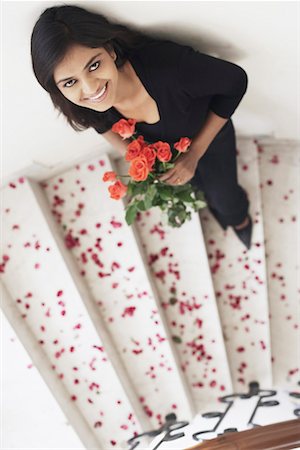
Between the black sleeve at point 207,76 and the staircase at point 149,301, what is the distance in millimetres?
1060

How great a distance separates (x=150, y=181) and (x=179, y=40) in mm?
590

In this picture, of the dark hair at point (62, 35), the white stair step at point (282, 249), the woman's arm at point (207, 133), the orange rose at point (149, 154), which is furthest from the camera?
the white stair step at point (282, 249)

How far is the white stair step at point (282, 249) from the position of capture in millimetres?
3256

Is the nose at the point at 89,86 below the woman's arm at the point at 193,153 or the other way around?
the other way around

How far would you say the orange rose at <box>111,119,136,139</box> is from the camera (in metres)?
2.10

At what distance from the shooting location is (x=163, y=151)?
6.90 ft

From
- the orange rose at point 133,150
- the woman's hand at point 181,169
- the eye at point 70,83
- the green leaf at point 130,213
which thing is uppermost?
the eye at point 70,83

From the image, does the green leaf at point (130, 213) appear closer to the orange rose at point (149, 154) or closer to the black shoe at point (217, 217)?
the orange rose at point (149, 154)

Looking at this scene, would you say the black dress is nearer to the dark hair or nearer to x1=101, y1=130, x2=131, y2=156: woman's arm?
x1=101, y1=130, x2=131, y2=156: woman's arm

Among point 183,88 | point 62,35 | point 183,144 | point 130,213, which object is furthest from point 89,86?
point 130,213

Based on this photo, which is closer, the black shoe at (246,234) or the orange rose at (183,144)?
the orange rose at (183,144)

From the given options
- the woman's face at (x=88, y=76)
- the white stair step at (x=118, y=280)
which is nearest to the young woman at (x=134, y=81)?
the woman's face at (x=88, y=76)

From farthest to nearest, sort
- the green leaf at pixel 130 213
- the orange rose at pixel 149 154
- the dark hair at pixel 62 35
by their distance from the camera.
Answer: the green leaf at pixel 130 213 < the orange rose at pixel 149 154 < the dark hair at pixel 62 35

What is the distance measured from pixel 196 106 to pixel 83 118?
452mm
